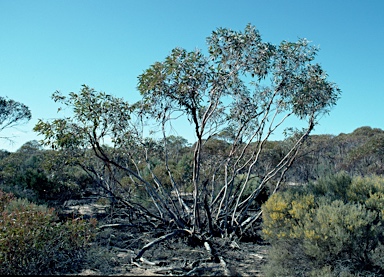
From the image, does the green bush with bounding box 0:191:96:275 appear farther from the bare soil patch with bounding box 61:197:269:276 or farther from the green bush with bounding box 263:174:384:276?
the green bush with bounding box 263:174:384:276

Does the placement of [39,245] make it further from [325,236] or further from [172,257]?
[325,236]

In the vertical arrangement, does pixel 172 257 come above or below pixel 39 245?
below

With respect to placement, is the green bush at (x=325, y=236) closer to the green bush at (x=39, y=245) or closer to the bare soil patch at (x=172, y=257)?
the bare soil patch at (x=172, y=257)

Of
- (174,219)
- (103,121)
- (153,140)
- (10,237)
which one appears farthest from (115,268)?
(153,140)

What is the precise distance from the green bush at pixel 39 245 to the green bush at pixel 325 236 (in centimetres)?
306

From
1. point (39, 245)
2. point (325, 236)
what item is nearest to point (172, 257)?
point (39, 245)

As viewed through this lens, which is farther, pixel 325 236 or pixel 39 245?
pixel 39 245

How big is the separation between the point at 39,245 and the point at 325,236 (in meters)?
4.16

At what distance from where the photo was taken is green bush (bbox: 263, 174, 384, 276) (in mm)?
4836

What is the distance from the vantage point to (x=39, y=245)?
16.3ft

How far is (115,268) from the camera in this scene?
17.4ft

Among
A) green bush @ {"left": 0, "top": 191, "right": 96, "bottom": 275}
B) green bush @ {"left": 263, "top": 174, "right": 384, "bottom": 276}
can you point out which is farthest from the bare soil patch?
green bush @ {"left": 263, "top": 174, "right": 384, "bottom": 276}

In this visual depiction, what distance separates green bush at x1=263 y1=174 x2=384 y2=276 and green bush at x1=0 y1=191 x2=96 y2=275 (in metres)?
3.06

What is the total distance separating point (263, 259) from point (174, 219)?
204 cm
